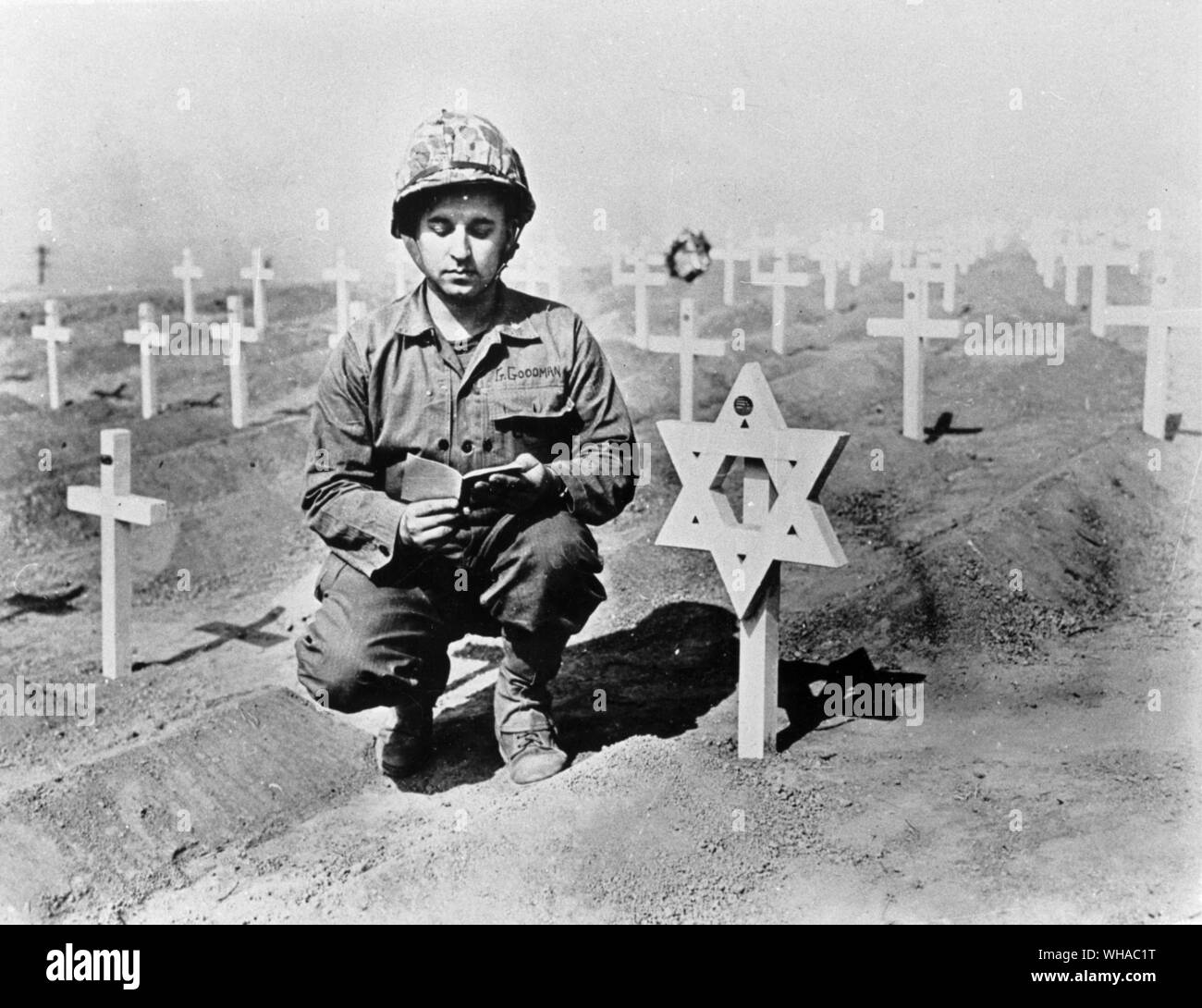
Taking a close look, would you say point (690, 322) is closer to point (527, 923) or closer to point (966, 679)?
point (966, 679)

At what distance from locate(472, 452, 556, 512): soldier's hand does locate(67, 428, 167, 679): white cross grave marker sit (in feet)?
6.26

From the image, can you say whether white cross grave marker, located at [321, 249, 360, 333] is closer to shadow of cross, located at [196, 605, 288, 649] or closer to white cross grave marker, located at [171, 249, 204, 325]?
white cross grave marker, located at [171, 249, 204, 325]

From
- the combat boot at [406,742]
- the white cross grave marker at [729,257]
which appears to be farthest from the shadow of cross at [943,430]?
the combat boot at [406,742]

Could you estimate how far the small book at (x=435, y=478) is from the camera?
3.87m

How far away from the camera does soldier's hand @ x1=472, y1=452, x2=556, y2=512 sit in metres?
3.88

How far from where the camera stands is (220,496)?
7957 mm

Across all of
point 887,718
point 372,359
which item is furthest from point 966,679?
point 372,359

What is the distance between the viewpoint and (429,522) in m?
3.87

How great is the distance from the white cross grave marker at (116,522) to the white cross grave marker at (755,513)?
2.20 metres

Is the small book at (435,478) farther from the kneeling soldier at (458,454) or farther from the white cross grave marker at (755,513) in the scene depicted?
the white cross grave marker at (755,513)

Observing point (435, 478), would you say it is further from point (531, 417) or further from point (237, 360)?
point (237, 360)

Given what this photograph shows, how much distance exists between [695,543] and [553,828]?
955 millimetres

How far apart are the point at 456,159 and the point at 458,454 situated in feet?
2.72

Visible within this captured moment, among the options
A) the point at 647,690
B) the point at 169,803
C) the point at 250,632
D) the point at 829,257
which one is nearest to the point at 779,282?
the point at 829,257
